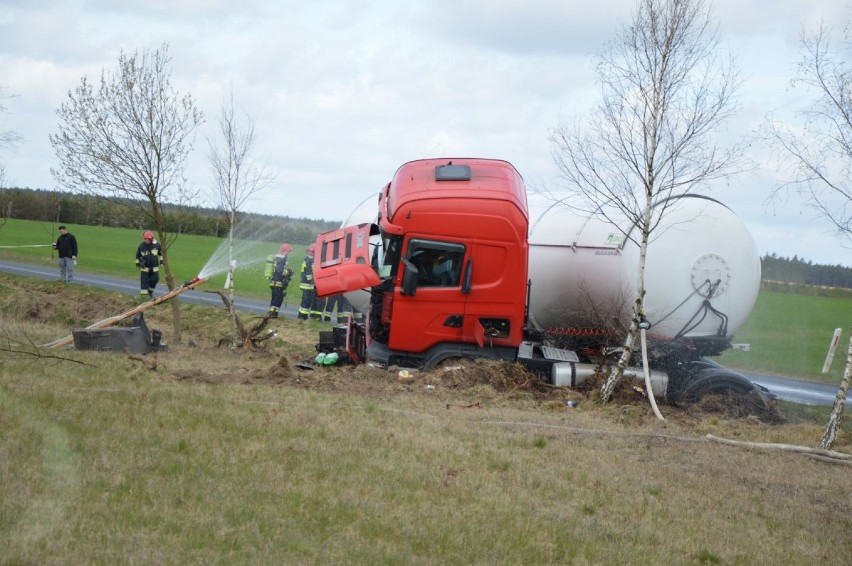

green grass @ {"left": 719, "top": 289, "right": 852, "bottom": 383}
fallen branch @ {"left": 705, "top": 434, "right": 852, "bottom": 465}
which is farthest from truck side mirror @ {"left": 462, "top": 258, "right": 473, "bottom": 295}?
green grass @ {"left": 719, "top": 289, "right": 852, "bottom": 383}

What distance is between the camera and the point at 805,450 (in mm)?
9602

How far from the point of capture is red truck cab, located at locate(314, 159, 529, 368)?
12508mm

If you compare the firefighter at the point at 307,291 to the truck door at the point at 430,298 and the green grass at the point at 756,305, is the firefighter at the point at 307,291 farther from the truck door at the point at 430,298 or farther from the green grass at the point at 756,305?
the truck door at the point at 430,298

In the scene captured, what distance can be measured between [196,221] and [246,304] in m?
20.6

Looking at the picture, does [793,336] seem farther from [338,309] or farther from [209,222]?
[209,222]

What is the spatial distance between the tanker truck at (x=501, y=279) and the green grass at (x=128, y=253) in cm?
543

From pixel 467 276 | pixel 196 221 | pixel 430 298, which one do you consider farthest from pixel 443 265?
pixel 196 221

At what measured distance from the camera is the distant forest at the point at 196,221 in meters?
19.5

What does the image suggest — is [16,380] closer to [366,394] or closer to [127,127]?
[366,394]

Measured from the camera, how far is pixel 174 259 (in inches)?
1927

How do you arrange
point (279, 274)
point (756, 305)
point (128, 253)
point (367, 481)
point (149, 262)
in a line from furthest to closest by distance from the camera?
1. point (128, 253)
2. point (149, 262)
3. point (279, 274)
4. point (756, 305)
5. point (367, 481)

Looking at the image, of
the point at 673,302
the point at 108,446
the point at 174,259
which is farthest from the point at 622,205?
the point at 174,259

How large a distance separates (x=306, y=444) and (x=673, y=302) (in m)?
6.97

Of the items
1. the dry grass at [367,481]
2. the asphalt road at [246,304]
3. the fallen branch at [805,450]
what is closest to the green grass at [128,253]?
the asphalt road at [246,304]
